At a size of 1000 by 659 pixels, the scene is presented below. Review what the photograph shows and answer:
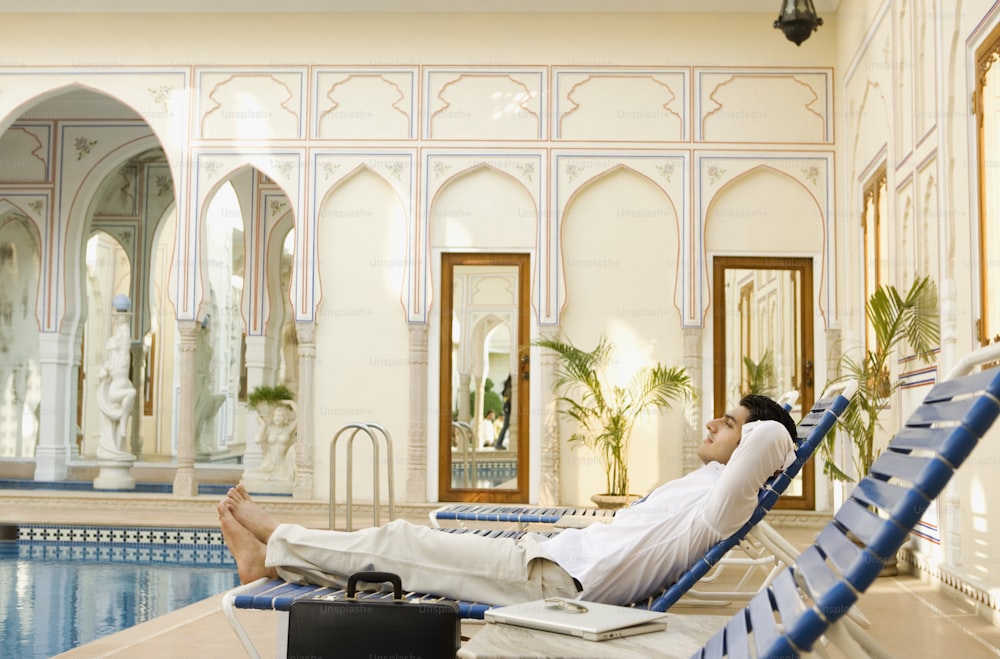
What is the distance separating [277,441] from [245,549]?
7.40 meters

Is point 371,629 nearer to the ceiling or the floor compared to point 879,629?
nearer to the ceiling

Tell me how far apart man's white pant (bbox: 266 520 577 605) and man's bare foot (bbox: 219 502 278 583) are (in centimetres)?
21

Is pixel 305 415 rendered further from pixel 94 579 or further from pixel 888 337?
pixel 888 337

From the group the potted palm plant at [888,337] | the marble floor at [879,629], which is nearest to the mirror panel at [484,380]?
the potted palm plant at [888,337]

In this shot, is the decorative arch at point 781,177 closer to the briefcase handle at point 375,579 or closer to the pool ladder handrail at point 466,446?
the pool ladder handrail at point 466,446

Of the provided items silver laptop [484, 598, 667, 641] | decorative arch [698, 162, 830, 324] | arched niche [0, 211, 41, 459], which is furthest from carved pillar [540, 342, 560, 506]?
arched niche [0, 211, 41, 459]

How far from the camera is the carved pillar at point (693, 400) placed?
8.61 meters

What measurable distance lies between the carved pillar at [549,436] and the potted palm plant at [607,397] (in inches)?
2.5

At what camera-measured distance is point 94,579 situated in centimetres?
602

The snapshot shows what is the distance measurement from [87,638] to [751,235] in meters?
6.20

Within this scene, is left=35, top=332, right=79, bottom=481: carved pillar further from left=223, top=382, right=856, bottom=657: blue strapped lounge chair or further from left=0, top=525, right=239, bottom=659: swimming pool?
left=223, top=382, right=856, bottom=657: blue strapped lounge chair

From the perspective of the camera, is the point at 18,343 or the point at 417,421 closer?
the point at 417,421

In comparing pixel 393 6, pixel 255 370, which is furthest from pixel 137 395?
pixel 393 6

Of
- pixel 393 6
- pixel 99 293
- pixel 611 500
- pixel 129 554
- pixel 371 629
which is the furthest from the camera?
pixel 99 293
